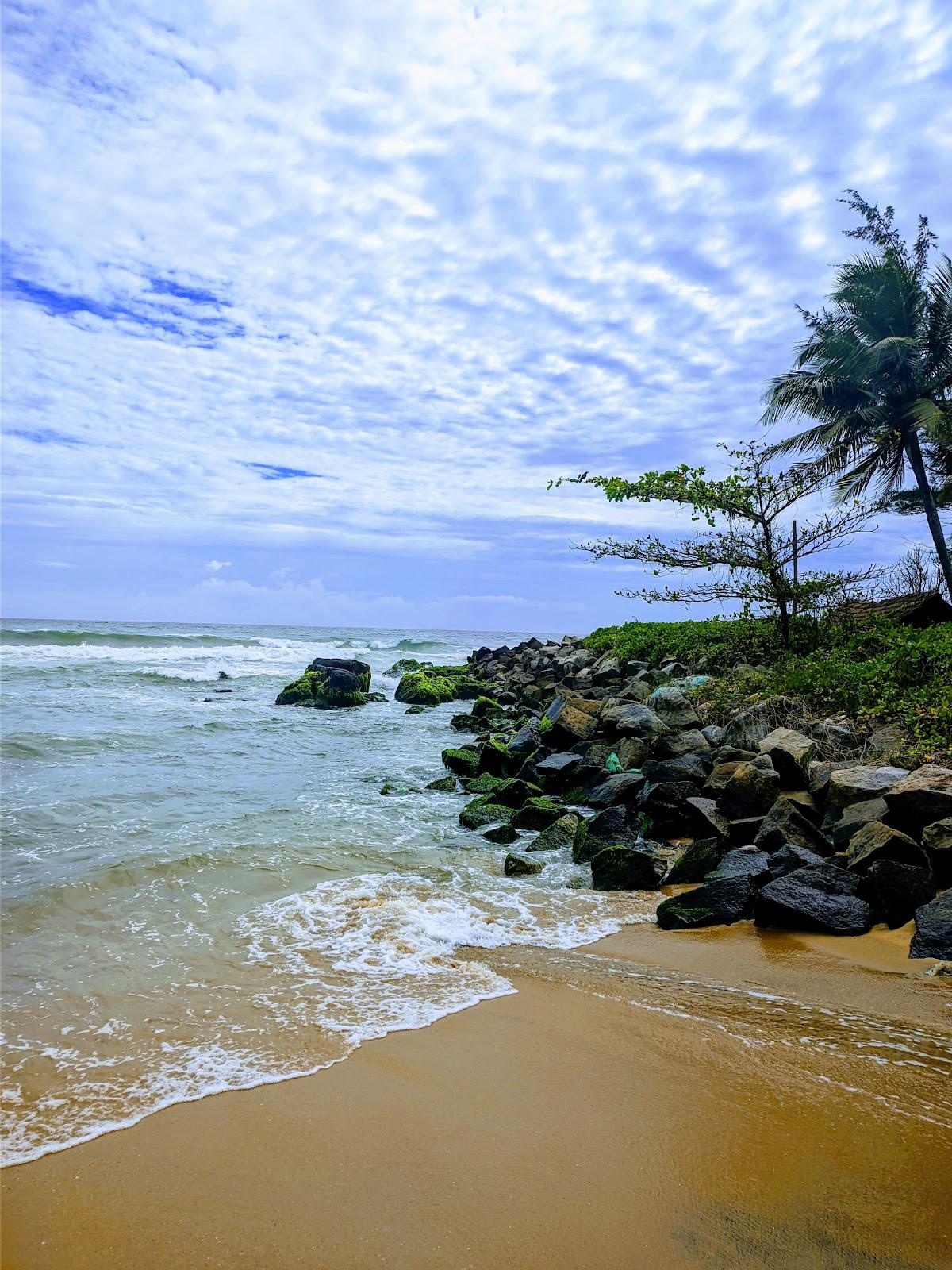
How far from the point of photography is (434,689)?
2020cm

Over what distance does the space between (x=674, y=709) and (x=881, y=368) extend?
12.9 meters

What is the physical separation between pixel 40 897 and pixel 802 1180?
4.95m

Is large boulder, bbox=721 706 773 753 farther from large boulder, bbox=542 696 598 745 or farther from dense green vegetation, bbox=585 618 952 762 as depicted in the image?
large boulder, bbox=542 696 598 745

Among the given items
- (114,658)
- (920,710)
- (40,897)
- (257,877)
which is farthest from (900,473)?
(114,658)

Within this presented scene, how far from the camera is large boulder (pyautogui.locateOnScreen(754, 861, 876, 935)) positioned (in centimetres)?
472

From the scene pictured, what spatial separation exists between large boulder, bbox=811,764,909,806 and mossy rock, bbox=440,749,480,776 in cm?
507

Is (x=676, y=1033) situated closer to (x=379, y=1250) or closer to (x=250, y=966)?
(x=379, y=1250)

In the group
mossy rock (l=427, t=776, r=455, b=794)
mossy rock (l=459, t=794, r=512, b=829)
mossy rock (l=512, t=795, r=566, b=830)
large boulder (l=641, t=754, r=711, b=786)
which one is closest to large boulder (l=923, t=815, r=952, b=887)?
large boulder (l=641, t=754, r=711, b=786)

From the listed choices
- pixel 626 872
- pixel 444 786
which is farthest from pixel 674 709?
pixel 626 872

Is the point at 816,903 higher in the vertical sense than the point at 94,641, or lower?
lower

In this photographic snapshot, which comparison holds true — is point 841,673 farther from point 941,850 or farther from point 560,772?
point 941,850

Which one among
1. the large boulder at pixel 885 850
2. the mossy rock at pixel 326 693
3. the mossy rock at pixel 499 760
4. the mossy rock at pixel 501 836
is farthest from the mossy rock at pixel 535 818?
the mossy rock at pixel 326 693

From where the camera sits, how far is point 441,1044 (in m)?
3.44

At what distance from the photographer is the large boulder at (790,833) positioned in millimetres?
5816
